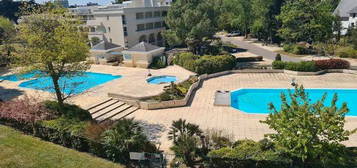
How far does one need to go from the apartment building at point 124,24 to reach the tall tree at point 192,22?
26.0 feet

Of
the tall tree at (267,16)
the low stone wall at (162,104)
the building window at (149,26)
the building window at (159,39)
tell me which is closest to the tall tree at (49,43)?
the low stone wall at (162,104)

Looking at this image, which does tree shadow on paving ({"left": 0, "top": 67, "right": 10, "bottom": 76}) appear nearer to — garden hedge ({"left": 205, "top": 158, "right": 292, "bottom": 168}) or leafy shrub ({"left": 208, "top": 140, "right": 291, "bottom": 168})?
garden hedge ({"left": 205, "top": 158, "right": 292, "bottom": 168})

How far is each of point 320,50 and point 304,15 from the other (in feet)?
22.7

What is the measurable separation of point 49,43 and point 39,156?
7845mm

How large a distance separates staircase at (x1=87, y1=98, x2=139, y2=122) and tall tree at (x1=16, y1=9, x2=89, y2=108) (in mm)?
4108

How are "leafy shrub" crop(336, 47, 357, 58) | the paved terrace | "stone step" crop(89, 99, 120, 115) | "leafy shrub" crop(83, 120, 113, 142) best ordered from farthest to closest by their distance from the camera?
"leafy shrub" crop(336, 47, 357, 58), "stone step" crop(89, 99, 120, 115), the paved terrace, "leafy shrub" crop(83, 120, 113, 142)

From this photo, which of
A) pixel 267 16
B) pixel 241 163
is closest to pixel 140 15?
pixel 267 16

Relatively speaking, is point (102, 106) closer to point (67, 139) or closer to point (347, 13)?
point (67, 139)

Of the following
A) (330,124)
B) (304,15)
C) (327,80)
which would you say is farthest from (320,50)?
(330,124)

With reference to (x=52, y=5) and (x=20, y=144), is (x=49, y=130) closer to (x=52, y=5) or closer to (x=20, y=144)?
(x=20, y=144)

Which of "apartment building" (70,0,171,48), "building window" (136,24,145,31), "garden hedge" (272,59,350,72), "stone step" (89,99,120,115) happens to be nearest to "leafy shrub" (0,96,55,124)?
"stone step" (89,99,120,115)

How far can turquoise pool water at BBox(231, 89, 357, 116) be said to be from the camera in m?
25.2

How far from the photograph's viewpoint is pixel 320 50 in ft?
149

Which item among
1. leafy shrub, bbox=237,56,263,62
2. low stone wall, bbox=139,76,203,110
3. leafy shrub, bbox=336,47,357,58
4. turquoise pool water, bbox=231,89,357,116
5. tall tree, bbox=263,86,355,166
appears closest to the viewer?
tall tree, bbox=263,86,355,166
